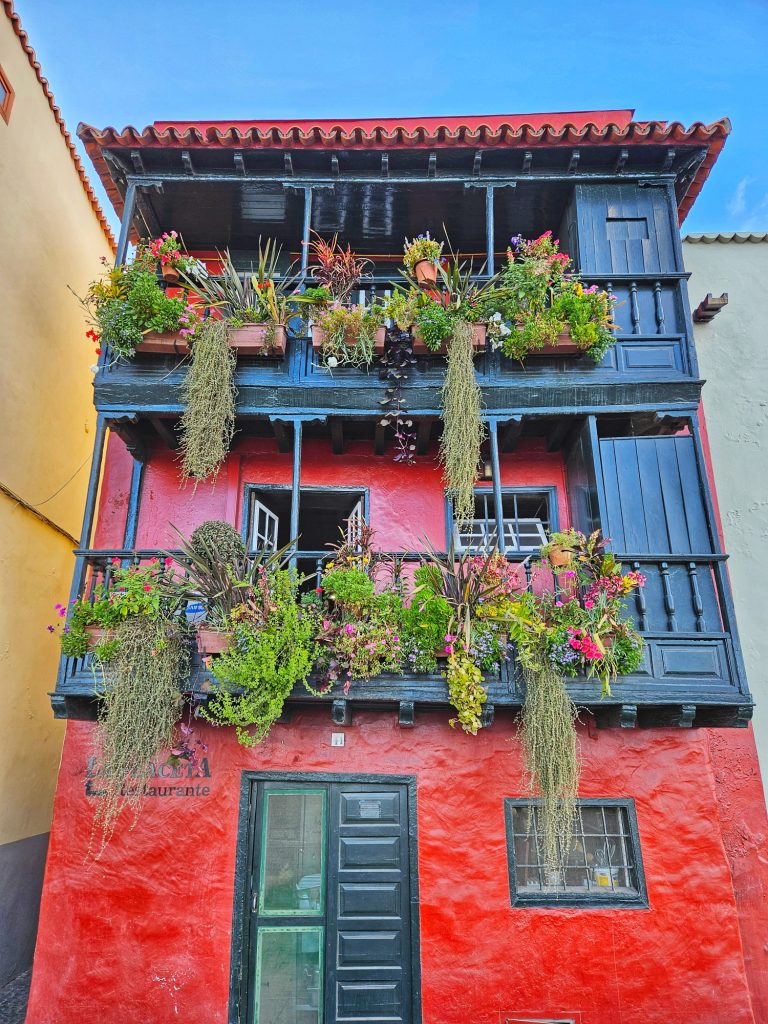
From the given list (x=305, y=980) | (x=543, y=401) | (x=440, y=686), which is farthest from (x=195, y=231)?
(x=305, y=980)

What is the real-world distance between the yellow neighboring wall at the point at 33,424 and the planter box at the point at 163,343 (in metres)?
2.35

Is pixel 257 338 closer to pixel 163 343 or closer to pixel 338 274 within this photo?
pixel 163 343

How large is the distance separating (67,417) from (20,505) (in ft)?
6.74

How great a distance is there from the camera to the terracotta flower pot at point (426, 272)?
7406mm

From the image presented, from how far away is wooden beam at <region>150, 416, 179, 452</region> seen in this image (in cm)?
756

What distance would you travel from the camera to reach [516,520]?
8344 millimetres

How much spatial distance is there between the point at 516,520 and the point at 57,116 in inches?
354

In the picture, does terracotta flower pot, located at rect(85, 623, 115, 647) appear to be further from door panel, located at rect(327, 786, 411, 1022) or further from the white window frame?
door panel, located at rect(327, 786, 411, 1022)

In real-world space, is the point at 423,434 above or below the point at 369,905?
above

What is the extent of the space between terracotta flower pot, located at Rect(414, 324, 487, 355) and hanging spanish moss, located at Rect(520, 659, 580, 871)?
11.5 feet

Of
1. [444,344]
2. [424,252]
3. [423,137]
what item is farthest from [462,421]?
[423,137]

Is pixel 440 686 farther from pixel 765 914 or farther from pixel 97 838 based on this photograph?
pixel 765 914

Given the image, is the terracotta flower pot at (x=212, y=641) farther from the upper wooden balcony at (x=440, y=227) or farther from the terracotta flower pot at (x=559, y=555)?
the terracotta flower pot at (x=559, y=555)

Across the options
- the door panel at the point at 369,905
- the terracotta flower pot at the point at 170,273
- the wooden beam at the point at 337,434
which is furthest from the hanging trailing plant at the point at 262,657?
the terracotta flower pot at the point at 170,273
